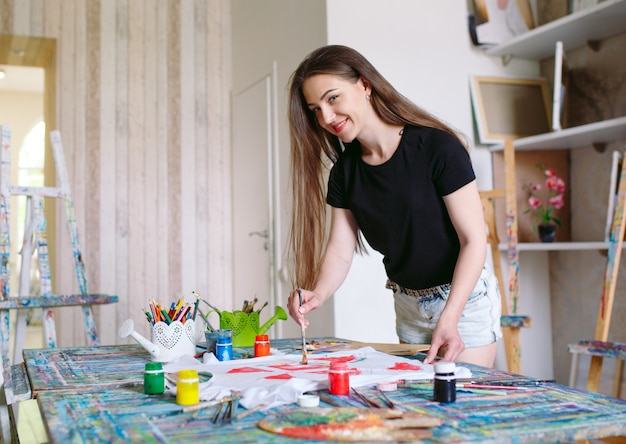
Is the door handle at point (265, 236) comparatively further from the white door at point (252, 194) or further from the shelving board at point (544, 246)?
the shelving board at point (544, 246)

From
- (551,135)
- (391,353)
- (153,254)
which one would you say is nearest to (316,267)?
(391,353)

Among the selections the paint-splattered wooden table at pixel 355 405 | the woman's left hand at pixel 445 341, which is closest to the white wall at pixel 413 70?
the woman's left hand at pixel 445 341

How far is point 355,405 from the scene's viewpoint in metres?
1.14

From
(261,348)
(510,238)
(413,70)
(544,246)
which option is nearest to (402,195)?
(261,348)

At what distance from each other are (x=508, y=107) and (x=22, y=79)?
23.1 ft

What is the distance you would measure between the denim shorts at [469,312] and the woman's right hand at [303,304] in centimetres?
25

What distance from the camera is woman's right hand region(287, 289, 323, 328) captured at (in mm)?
1760

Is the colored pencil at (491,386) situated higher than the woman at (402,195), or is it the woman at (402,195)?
the woman at (402,195)

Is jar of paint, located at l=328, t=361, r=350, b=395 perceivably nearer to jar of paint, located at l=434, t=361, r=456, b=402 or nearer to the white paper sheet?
the white paper sheet

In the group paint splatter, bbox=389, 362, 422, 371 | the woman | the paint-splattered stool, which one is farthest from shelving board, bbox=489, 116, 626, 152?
paint splatter, bbox=389, 362, 422, 371

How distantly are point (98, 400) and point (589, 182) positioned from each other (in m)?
2.88

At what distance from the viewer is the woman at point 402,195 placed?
1677mm

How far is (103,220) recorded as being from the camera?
446 cm

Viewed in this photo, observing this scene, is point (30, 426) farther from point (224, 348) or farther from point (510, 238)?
point (510, 238)
